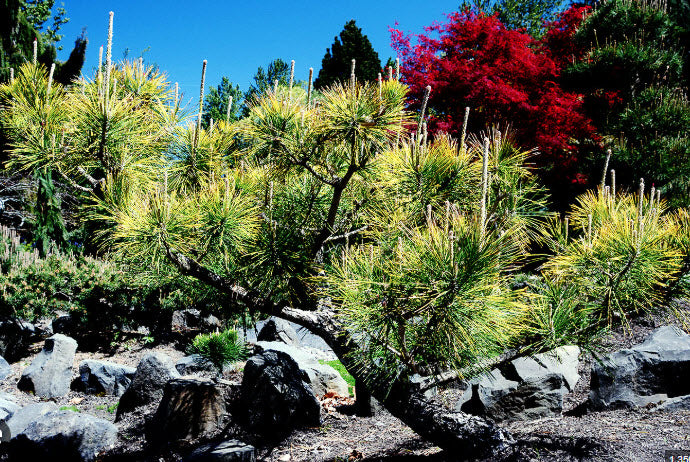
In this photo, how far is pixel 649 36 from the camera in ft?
28.6

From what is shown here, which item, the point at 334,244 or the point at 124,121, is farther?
the point at 334,244

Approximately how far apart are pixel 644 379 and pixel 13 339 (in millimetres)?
7872

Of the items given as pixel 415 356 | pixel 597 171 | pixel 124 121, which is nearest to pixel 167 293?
pixel 124 121

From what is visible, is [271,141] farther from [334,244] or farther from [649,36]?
[649,36]

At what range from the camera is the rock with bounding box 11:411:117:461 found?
12.7 feet

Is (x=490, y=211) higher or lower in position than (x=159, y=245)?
higher

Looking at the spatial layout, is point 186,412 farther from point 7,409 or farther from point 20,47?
point 20,47

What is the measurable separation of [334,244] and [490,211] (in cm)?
131

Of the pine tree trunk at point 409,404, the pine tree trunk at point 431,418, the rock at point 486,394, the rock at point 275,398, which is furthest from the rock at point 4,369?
the rock at point 486,394

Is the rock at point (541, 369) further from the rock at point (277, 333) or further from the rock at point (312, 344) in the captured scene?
the rock at point (277, 333)

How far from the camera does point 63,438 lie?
3.96 m

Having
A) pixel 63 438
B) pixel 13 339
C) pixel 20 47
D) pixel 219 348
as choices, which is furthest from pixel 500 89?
pixel 20 47

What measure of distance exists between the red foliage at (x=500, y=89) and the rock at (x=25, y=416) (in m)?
6.87

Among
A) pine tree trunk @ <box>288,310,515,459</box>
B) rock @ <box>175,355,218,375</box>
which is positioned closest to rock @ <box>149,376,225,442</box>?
pine tree trunk @ <box>288,310,515,459</box>
